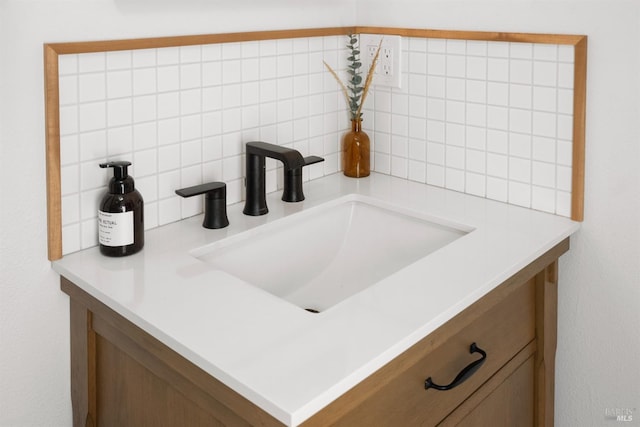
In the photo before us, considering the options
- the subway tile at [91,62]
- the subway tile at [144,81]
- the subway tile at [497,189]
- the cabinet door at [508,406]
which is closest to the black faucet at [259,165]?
the subway tile at [144,81]

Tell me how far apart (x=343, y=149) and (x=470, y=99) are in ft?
1.26

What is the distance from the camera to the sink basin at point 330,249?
1.35 m

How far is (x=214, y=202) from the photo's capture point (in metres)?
1.33

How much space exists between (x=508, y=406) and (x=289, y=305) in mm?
612

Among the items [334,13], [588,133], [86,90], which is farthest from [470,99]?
[86,90]

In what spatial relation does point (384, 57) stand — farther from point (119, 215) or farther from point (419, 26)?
point (119, 215)

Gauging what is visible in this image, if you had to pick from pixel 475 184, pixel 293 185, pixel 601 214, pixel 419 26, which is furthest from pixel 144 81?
pixel 601 214

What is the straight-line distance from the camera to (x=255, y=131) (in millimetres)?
1497

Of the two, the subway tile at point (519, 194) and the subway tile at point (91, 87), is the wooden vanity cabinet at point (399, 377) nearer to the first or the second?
the subway tile at point (519, 194)

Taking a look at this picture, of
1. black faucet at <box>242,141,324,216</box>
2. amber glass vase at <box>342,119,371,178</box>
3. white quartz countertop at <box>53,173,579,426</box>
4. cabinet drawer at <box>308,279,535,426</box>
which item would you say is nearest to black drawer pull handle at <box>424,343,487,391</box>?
cabinet drawer at <box>308,279,535,426</box>

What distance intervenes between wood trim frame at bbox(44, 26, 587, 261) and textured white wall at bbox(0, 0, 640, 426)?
0.02 metres

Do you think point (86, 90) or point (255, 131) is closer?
point (86, 90)

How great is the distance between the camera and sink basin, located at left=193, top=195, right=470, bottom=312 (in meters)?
1.35

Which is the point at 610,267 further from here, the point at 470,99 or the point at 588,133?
the point at 470,99
